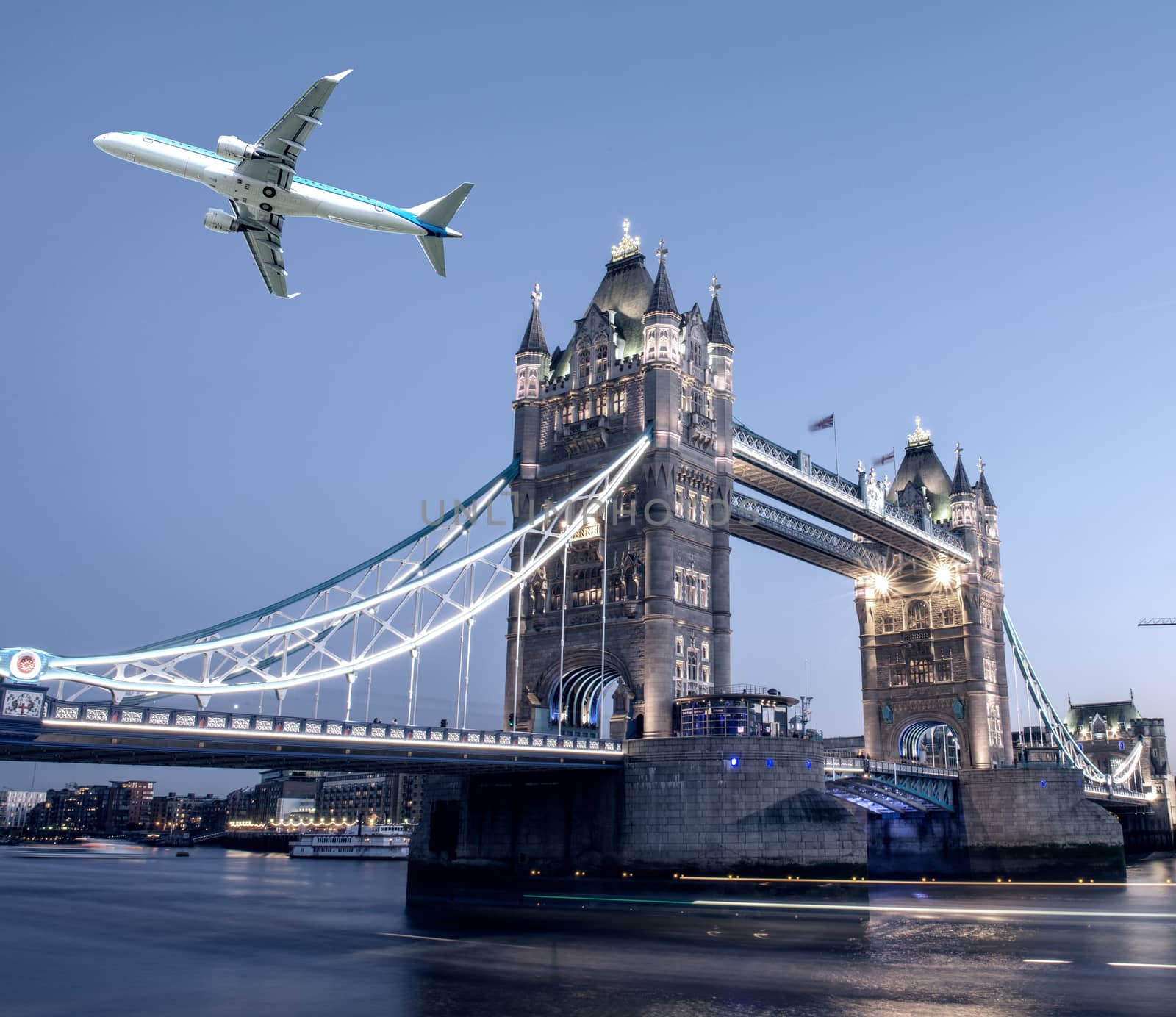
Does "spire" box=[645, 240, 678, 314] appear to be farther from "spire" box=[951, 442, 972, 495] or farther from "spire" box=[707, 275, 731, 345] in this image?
"spire" box=[951, 442, 972, 495]

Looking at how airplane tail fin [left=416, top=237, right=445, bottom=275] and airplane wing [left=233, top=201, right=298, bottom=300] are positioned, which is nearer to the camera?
airplane wing [left=233, top=201, right=298, bottom=300]

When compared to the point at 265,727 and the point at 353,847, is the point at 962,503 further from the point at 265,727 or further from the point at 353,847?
the point at 353,847

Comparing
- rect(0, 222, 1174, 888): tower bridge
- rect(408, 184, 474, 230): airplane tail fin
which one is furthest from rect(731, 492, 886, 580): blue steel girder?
rect(408, 184, 474, 230): airplane tail fin

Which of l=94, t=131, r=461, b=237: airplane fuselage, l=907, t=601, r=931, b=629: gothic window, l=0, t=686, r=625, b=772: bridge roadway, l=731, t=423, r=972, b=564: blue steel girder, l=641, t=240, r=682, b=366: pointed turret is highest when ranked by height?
l=641, t=240, r=682, b=366: pointed turret

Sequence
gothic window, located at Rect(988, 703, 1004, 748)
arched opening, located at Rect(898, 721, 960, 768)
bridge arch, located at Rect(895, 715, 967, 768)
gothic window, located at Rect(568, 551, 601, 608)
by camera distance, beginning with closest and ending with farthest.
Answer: gothic window, located at Rect(568, 551, 601, 608), gothic window, located at Rect(988, 703, 1004, 748), bridge arch, located at Rect(895, 715, 967, 768), arched opening, located at Rect(898, 721, 960, 768)

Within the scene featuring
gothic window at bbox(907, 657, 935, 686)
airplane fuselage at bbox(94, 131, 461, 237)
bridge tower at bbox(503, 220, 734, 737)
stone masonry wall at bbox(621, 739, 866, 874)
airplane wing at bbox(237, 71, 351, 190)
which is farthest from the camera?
gothic window at bbox(907, 657, 935, 686)

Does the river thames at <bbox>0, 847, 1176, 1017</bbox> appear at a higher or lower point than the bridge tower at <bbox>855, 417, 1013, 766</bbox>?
lower

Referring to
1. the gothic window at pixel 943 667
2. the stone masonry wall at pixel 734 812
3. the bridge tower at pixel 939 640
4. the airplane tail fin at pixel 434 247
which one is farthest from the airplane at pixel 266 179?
the gothic window at pixel 943 667

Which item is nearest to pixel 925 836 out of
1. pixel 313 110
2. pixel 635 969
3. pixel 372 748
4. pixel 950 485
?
pixel 950 485
